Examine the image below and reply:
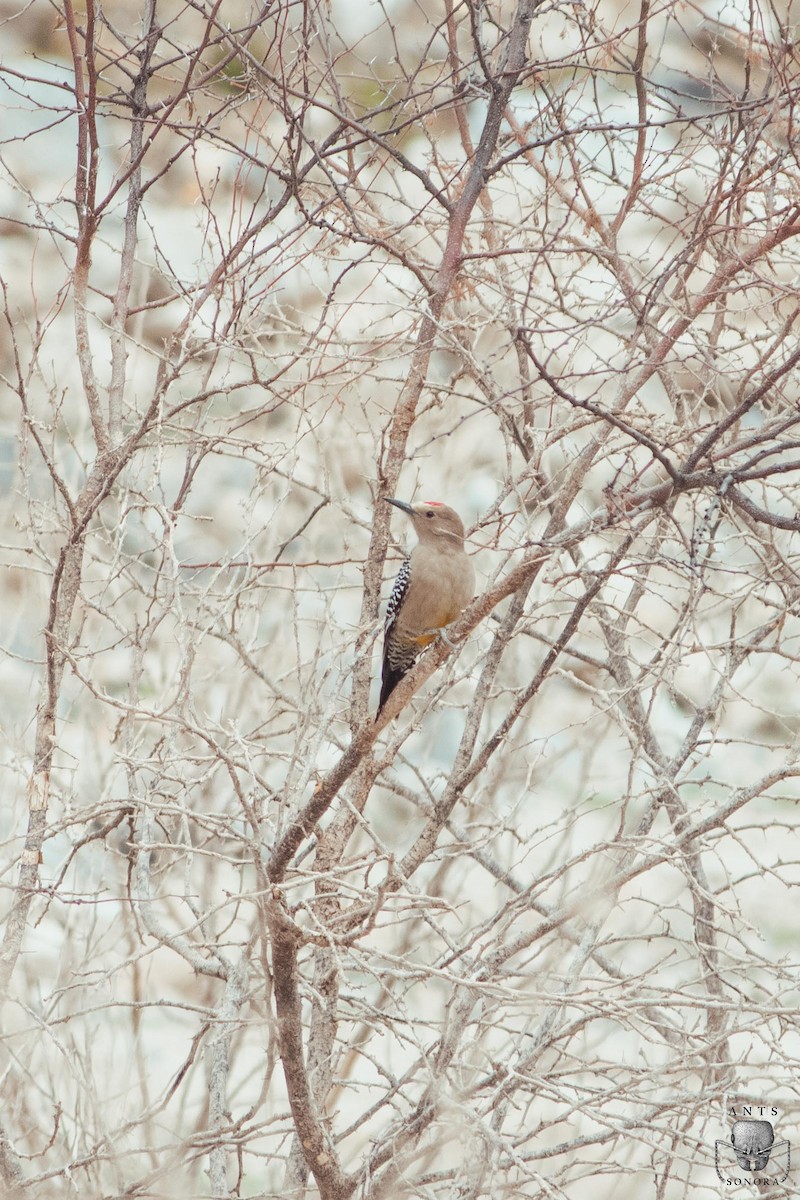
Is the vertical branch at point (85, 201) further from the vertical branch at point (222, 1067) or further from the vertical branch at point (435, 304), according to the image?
the vertical branch at point (222, 1067)

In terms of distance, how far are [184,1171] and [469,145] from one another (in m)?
5.07

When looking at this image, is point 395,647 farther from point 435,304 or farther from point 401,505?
point 435,304

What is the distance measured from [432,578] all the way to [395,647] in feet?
2.48

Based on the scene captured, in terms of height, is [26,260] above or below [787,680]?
above

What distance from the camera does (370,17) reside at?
742 inches

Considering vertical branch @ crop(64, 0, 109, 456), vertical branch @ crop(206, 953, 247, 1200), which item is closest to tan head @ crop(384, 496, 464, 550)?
vertical branch @ crop(64, 0, 109, 456)

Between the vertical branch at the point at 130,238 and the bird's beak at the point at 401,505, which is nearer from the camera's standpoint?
the vertical branch at the point at 130,238

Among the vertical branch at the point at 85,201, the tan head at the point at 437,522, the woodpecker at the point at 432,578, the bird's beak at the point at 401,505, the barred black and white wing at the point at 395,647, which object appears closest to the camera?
the vertical branch at the point at 85,201

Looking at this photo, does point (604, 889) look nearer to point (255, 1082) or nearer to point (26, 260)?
point (255, 1082)

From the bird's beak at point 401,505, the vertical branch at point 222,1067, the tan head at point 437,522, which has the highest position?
the tan head at point 437,522

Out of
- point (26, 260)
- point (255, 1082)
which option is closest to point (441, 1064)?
point (255, 1082)

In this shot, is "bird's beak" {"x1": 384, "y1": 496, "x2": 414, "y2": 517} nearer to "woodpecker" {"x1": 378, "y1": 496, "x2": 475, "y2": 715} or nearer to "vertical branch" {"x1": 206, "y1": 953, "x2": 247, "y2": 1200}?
"woodpecker" {"x1": 378, "y1": 496, "x2": 475, "y2": 715}

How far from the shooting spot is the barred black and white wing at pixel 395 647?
7.02 m

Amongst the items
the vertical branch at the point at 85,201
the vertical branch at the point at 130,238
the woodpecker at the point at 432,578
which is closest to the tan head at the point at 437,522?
the woodpecker at the point at 432,578
